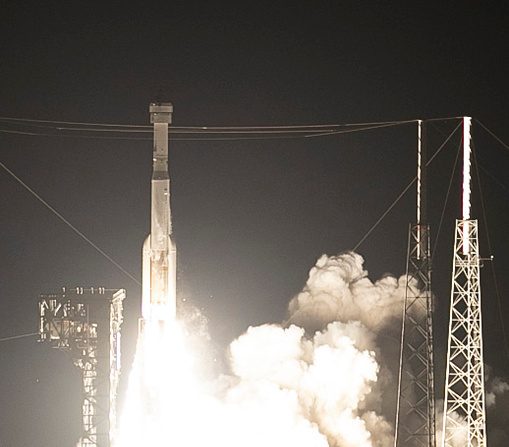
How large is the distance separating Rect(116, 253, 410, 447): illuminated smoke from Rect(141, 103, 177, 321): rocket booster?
3.67 metres

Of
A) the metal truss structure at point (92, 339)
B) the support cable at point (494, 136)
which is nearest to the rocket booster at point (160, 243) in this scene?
the metal truss structure at point (92, 339)

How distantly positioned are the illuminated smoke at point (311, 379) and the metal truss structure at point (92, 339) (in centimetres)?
44

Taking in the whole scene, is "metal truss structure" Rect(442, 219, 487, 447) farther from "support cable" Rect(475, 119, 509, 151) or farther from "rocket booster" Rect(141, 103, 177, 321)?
"rocket booster" Rect(141, 103, 177, 321)

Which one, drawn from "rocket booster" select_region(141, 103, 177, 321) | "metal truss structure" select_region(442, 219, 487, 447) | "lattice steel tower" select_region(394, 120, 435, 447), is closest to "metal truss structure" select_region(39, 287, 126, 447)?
"rocket booster" select_region(141, 103, 177, 321)

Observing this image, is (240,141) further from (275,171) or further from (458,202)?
(458,202)

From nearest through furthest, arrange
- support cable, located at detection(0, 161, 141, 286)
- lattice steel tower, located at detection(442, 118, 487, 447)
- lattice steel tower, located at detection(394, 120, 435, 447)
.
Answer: lattice steel tower, located at detection(442, 118, 487, 447)
lattice steel tower, located at detection(394, 120, 435, 447)
support cable, located at detection(0, 161, 141, 286)

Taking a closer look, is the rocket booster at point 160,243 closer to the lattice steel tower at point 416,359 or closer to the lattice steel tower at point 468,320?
the lattice steel tower at point 416,359

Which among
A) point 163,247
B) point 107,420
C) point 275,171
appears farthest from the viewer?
point 275,171

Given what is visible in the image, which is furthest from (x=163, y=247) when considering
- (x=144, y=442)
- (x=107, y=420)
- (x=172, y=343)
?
(x=107, y=420)

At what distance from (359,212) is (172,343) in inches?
263

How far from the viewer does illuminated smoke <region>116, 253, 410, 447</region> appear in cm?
2706

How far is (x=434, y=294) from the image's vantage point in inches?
1141

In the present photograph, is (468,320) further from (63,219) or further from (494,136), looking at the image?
(63,219)

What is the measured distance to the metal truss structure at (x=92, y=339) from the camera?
85.1 ft
